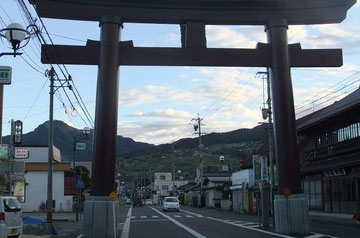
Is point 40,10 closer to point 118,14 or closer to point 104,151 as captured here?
point 118,14

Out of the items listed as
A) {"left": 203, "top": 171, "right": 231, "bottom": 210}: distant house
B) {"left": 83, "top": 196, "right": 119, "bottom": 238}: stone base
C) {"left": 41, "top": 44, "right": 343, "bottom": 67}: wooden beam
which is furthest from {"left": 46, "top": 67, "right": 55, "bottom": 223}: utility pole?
{"left": 203, "top": 171, "right": 231, "bottom": 210}: distant house

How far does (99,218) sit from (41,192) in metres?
39.6

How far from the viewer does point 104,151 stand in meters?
21.8

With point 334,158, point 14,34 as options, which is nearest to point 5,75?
point 14,34

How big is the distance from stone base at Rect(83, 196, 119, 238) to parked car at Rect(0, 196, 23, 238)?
2856 mm

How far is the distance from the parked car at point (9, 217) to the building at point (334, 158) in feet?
70.9

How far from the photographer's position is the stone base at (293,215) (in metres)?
22.5

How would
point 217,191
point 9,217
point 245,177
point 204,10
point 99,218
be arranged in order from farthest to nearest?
point 217,191, point 245,177, point 204,10, point 99,218, point 9,217

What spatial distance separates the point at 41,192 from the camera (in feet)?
190

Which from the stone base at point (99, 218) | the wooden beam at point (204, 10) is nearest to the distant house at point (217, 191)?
the wooden beam at point (204, 10)

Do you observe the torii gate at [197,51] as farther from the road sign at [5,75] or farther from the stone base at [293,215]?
the road sign at [5,75]

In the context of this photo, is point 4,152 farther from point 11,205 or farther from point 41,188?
point 41,188

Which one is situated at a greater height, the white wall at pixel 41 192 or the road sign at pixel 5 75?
the road sign at pixel 5 75

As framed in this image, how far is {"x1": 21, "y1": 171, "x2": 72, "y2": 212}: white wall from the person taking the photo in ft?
188
